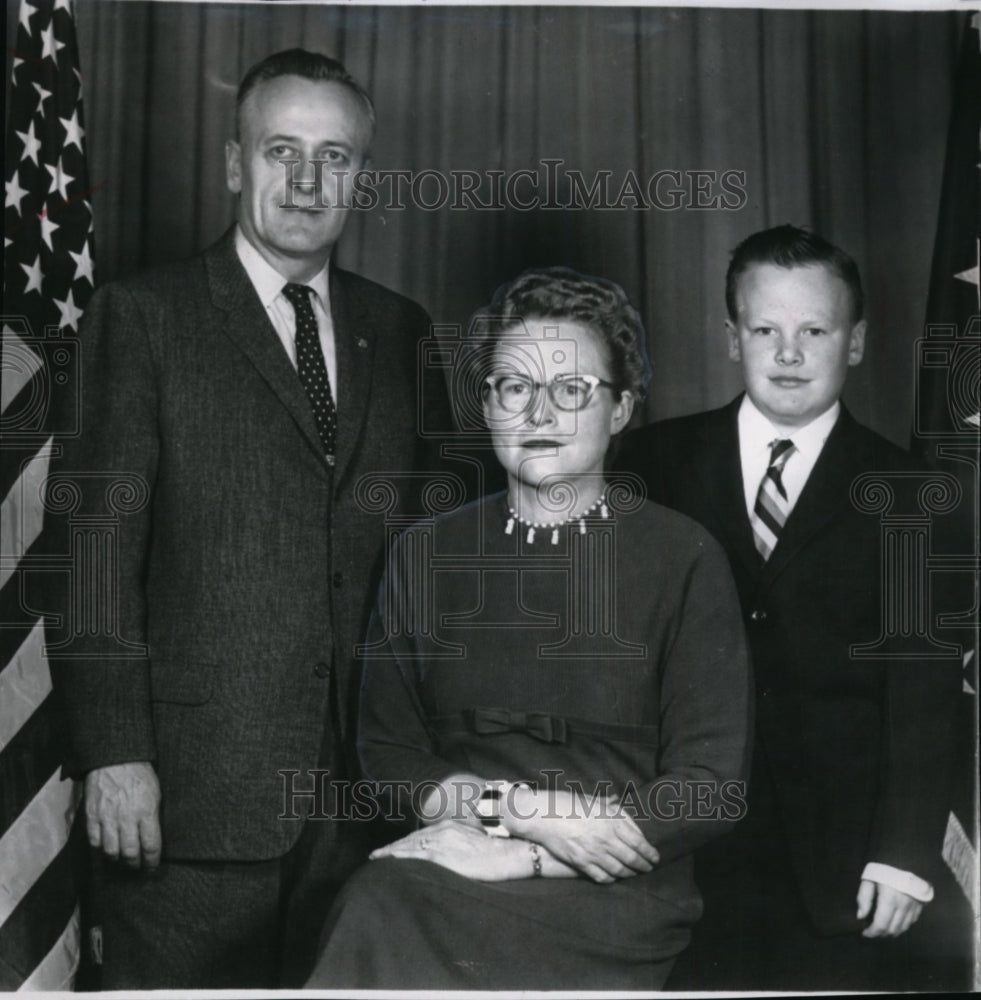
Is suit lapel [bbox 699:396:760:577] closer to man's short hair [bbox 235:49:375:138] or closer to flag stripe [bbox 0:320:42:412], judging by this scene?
man's short hair [bbox 235:49:375:138]

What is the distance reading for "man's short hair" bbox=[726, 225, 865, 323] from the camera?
401 centimetres

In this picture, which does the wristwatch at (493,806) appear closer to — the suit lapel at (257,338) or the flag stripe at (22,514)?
the suit lapel at (257,338)

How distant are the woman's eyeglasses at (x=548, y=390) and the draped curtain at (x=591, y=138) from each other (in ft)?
0.71

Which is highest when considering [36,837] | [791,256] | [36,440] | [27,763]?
[791,256]

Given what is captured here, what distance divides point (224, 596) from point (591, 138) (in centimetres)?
167

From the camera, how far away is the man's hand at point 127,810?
12.3ft

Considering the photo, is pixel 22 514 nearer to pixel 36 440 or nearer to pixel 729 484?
pixel 36 440

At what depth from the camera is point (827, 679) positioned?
3.93m

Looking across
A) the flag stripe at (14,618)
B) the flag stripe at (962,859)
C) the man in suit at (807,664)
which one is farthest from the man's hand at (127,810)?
the flag stripe at (962,859)

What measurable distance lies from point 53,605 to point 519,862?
146 centimetres

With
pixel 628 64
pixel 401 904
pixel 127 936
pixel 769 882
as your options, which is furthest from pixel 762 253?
pixel 127 936

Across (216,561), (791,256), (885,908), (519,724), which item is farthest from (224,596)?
(885,908)

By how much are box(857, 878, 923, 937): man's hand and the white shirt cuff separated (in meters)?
0.01

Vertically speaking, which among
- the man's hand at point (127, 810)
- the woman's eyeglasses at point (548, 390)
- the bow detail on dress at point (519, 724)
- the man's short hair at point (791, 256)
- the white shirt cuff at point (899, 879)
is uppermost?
the man's short hair at point (791, 256)
